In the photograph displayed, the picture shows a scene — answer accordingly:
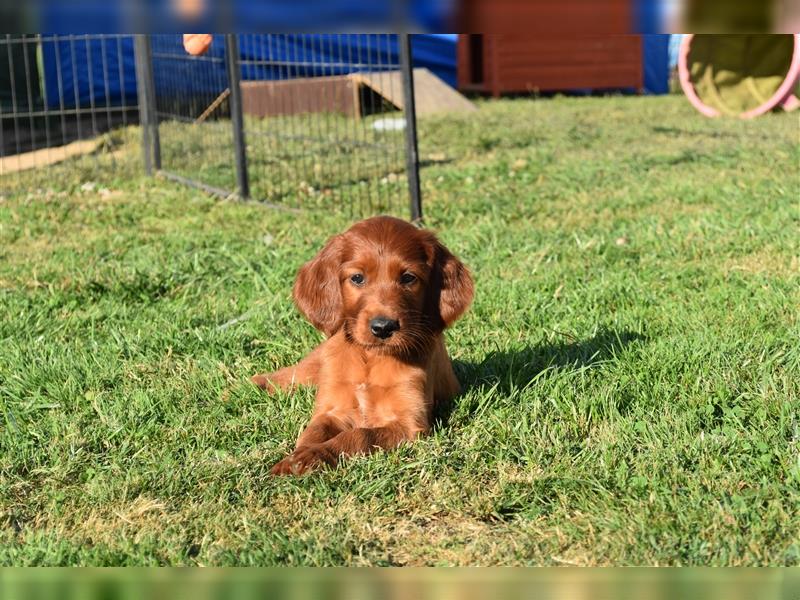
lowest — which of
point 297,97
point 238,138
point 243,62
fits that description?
point 238,138

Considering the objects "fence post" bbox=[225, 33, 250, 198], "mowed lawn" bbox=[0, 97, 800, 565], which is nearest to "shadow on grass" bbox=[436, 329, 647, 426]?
"mowed lawn" bbox=[0, 97, 800, 565]

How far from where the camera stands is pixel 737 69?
450 inches

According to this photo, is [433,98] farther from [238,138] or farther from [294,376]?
[294,376]

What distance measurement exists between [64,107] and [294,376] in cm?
1074

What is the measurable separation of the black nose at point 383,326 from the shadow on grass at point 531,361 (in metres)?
0.41

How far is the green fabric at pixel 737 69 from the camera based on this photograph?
11.1 meters

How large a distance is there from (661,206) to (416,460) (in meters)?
4.14

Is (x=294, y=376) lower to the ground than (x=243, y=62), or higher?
lower

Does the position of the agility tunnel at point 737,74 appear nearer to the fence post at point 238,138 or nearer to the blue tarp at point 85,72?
the fence post at point 238,138

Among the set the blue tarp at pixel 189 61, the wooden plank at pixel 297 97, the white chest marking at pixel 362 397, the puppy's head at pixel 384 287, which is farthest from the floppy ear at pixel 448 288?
the wooden plank at pixel 297 97

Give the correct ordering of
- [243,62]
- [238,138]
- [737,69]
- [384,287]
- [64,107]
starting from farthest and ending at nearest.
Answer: [64,107] < [737,69] < [238,138] < [243,62] < [384,287]

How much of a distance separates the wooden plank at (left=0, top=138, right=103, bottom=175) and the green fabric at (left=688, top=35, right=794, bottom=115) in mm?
6535

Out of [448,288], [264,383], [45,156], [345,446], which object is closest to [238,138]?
[45,156]
